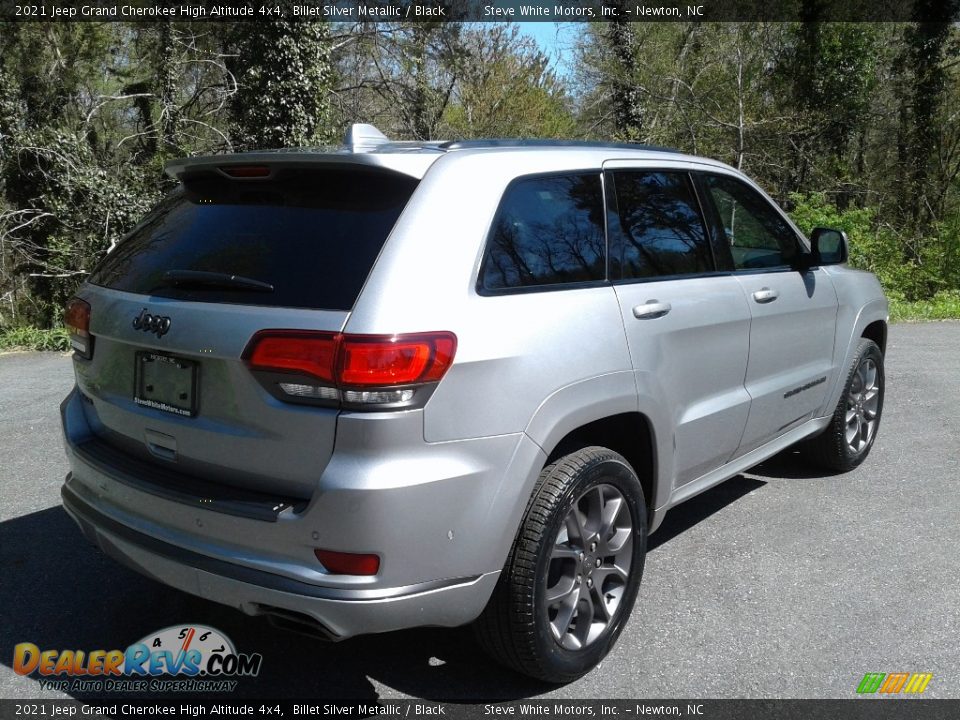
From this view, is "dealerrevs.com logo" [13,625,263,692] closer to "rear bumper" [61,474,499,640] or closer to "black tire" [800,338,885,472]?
"rear bumper" [61,474,499,640]

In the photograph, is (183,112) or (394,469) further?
(183,112)

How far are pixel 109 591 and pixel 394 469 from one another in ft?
6.42

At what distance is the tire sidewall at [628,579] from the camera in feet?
9.07

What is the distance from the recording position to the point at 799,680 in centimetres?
304

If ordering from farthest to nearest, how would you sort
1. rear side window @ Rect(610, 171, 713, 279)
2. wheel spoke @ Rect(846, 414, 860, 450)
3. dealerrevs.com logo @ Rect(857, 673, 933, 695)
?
wheel spoke @ Rect(846, 414, 860, 450)
rear side window @ Rect(610, 171, 713, 279)
dealerrevs.com logo @ Rect(857, 673, 933, 695)

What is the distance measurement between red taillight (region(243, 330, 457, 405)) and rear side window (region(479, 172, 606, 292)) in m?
0.33

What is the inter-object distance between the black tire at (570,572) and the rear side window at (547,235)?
626 mm

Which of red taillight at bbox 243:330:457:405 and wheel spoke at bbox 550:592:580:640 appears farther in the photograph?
wheel spoke at bbox 550:592:580:640

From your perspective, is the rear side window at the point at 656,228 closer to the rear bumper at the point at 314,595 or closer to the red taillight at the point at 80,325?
the rear bumper at the point at 314,595

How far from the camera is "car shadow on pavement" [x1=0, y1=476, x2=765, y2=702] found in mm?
2990

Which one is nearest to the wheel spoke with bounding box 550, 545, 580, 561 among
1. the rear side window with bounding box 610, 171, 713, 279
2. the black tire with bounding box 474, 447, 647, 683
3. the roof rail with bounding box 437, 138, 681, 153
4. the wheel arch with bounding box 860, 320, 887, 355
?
the black tire with bounding box 474, 447, 647, 683

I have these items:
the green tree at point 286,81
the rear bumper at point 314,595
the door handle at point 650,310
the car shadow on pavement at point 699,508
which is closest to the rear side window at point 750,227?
the door handle at point 650,310

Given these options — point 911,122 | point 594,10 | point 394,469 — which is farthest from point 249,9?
point 911,122

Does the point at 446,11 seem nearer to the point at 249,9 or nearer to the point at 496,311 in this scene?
the point at 249,9
